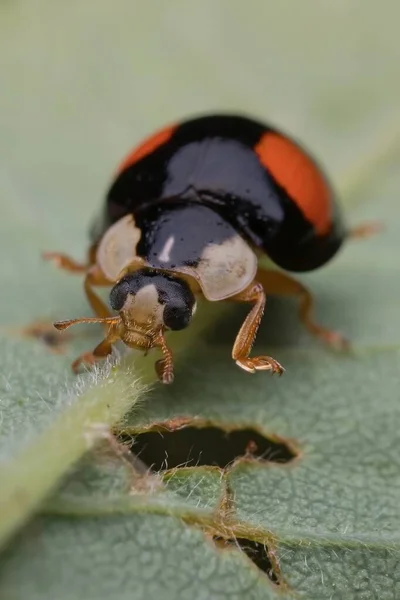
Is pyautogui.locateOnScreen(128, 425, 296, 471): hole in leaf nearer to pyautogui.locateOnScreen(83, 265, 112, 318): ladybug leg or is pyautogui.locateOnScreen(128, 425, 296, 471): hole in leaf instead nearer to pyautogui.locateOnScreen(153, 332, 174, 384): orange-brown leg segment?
pyautogui.locateOnScreen(153, 332, 174, 384): orange-brown leg segment

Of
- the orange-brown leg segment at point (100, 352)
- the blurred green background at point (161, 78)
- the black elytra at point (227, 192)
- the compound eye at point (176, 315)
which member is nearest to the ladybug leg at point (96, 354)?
the orange-brown leg segment at point (100, 352)

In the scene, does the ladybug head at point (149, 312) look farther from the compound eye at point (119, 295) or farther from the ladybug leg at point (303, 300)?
the ladybug leg at point (303, 300)

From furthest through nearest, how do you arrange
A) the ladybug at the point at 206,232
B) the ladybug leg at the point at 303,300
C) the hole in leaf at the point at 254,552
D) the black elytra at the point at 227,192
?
the ladybug leg at the point at 303,300, the black elytra at the point at 227,192, the ladybug at the point at 206,232, the hole in leaf at the point at 254,552

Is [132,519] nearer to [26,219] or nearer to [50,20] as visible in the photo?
[26,219]

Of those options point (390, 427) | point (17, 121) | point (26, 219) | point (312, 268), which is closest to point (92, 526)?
point (390, 427)

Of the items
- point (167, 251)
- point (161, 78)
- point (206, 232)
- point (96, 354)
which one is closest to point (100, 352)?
point (96, 354)

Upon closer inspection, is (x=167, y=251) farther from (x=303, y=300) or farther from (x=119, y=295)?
(x=303, y=300)

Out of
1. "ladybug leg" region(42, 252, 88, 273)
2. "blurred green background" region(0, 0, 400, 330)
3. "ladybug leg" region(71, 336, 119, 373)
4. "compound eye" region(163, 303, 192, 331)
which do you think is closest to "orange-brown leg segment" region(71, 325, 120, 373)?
"ladybug leg" region(71, 336, 119, 373)
